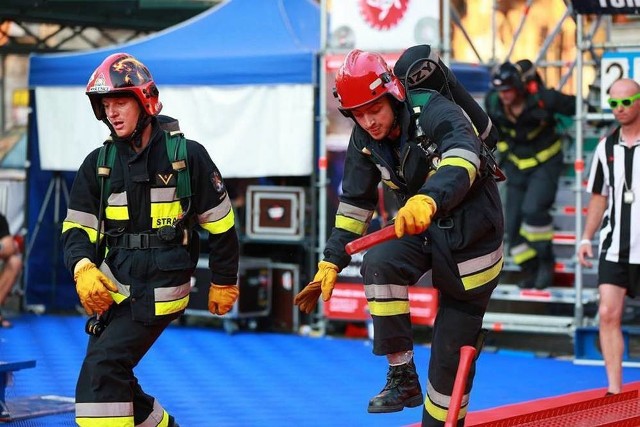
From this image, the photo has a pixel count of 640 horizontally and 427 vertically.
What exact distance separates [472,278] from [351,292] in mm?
6571

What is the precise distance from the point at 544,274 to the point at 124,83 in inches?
255

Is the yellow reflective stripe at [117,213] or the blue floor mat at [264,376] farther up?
the yellow reflective stripe at [117,213]

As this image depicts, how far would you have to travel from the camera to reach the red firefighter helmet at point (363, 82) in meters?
5.50

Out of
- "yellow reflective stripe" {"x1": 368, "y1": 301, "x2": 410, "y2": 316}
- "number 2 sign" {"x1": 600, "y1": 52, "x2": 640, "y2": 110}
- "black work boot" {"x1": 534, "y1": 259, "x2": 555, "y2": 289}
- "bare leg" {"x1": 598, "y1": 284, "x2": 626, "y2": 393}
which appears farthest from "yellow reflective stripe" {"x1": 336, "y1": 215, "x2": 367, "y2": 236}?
"black work boot" {"x1": 534, "y1": 259, "x2": 555, "y2": 289}

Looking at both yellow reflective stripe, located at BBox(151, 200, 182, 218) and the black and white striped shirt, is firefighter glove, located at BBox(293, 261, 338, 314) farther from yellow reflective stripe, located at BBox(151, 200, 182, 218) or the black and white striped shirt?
the black and white striped shirt

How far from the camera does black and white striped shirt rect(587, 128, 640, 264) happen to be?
882 centimetres

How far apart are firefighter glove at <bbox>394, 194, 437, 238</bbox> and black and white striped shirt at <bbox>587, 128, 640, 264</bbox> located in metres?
4.08

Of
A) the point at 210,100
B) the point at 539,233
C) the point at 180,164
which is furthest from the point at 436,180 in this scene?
the point at 210,100

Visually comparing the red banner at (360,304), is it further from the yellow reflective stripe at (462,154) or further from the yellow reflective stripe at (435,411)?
the yellow reflective stripe at (462,154)

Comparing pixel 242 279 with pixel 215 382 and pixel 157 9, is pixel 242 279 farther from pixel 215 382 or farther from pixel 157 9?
pixel 157 9

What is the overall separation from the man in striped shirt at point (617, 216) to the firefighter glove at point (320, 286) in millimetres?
3360

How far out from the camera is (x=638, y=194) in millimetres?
9000

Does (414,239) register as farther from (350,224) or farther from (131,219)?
(131,219)

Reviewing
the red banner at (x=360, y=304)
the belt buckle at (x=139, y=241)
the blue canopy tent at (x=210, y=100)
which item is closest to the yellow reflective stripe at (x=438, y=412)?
the belt buckle at (x=139, y=241)
